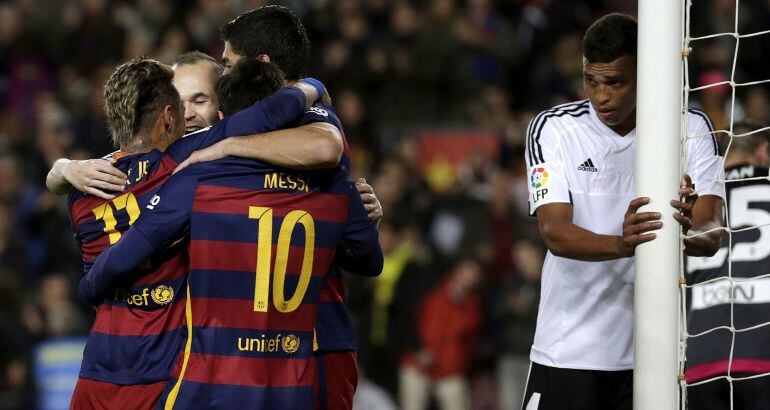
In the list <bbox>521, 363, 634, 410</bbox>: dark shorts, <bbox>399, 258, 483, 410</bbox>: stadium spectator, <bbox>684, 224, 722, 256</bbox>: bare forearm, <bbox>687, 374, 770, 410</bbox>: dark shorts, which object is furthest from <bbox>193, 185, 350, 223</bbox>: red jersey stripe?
<bbox>399, 258, 483, 410</bbox>: stadium spectator

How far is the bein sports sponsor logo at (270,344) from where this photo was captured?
142 inches

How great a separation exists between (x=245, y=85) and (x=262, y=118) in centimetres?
16

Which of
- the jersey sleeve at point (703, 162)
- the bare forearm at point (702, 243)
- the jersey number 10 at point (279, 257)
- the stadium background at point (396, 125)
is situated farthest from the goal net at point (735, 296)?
the stadium background at point (396, 125)

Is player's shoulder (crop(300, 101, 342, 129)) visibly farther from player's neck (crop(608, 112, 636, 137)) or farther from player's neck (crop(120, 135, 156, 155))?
player's neck (crop(608, 112, 636, 137))

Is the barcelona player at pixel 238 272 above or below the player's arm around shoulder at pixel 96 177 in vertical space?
below

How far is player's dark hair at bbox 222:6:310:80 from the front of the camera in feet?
13.3

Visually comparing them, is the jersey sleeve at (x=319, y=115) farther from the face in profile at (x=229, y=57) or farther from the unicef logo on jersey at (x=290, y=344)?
the unicef logo on jersey at (x=290, y=344)

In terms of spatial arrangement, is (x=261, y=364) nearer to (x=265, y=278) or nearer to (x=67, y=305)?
(x=265, y=278)

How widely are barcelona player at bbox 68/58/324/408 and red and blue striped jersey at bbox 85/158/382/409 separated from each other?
151 millimetres

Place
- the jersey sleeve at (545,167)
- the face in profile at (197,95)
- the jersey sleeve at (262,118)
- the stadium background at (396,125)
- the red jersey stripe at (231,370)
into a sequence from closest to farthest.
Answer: the red jersey stripe at (231,370) → the jersey sleeve at (262,118) → the jersey sleeve at (545,167) → the face in profile at (197,95) → the stadium background at (396,125)

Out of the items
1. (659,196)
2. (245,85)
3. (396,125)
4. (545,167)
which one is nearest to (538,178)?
(545,167)

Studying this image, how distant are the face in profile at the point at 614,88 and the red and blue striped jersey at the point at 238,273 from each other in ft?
4.30

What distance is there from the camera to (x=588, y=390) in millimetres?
4336

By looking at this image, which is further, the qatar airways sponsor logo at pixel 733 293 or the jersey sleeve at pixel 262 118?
the qatar airways sponsor logo at pixel 733 293
